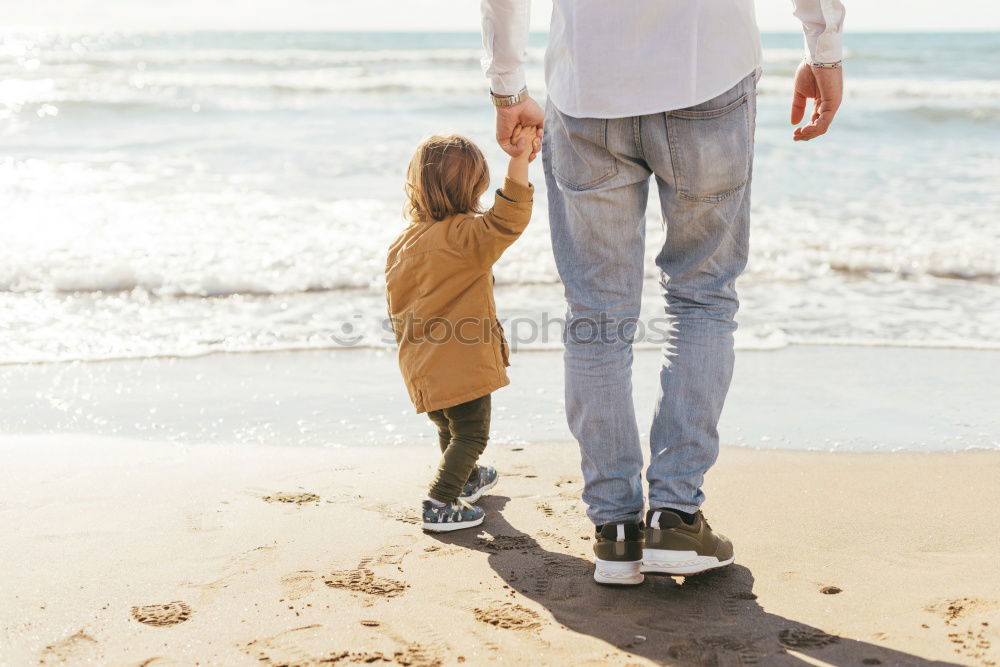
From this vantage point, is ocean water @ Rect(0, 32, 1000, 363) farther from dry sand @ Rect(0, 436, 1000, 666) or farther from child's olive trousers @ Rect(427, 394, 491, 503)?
child's olive trousers @ Rect(427, 394, 491, 503)

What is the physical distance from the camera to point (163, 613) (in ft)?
6.43

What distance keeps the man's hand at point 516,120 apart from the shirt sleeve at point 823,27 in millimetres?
588

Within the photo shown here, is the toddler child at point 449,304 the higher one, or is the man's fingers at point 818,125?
the man's fingers at point 818,125

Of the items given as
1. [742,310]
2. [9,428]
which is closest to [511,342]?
[742,310]

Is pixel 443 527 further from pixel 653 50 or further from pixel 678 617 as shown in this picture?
pixel 653 50

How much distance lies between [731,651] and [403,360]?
45.7 inches

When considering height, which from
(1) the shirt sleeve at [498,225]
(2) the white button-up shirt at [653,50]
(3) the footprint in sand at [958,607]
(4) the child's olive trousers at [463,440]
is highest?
(2) the white button-up shirt at [653,50]

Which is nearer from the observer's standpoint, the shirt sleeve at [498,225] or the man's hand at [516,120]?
the man's hand at [516,120]

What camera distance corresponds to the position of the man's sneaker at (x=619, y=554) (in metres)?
2.05

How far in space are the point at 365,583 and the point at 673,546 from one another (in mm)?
688

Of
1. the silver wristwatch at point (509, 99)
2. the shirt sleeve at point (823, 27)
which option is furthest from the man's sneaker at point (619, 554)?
the shirt sleeve at point (823, 27)

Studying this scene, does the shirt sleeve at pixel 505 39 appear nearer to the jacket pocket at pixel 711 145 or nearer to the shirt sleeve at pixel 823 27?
the jacket pocket at pixel 711 145

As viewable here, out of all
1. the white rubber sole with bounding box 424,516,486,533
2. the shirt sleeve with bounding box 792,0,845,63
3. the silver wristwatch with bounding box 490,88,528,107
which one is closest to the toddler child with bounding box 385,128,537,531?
the white rubber sole with bounding box 424,516,486,533

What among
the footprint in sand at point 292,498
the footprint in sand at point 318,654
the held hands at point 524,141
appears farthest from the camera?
the footprint in sand at point 292,498
